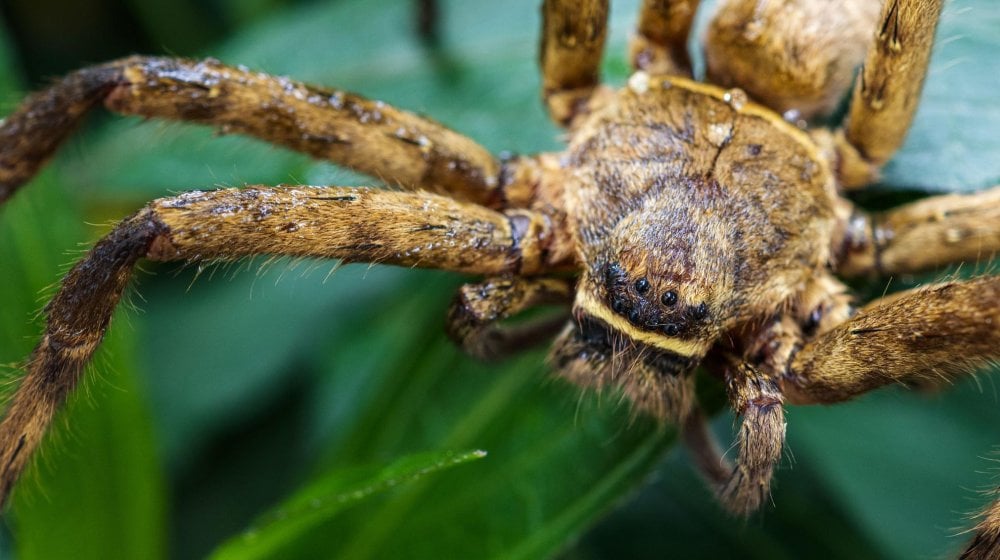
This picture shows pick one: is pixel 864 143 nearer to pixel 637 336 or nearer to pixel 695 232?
pixel 695 232

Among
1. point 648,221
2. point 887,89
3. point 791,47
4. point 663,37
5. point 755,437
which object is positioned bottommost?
point 755,437

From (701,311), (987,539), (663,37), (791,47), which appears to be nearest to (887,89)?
(791,47)

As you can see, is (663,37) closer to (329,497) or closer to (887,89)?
(887,89)

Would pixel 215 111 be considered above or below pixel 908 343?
above

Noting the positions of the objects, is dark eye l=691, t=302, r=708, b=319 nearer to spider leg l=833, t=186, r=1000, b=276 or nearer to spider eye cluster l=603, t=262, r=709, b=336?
spider eye cluster l=603, t=262, r=709, b=336

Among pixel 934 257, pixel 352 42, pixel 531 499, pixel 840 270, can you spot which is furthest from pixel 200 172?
pixel 934 257

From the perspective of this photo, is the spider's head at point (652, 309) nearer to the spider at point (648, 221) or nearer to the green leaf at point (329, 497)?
the spider at point (648, 221)

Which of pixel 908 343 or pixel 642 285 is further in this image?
pixel 642 285

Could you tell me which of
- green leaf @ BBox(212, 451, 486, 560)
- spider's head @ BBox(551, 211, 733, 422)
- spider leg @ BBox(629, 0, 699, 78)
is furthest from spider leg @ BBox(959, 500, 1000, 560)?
spider leg @ BBox(629, 0, 699, 78)
